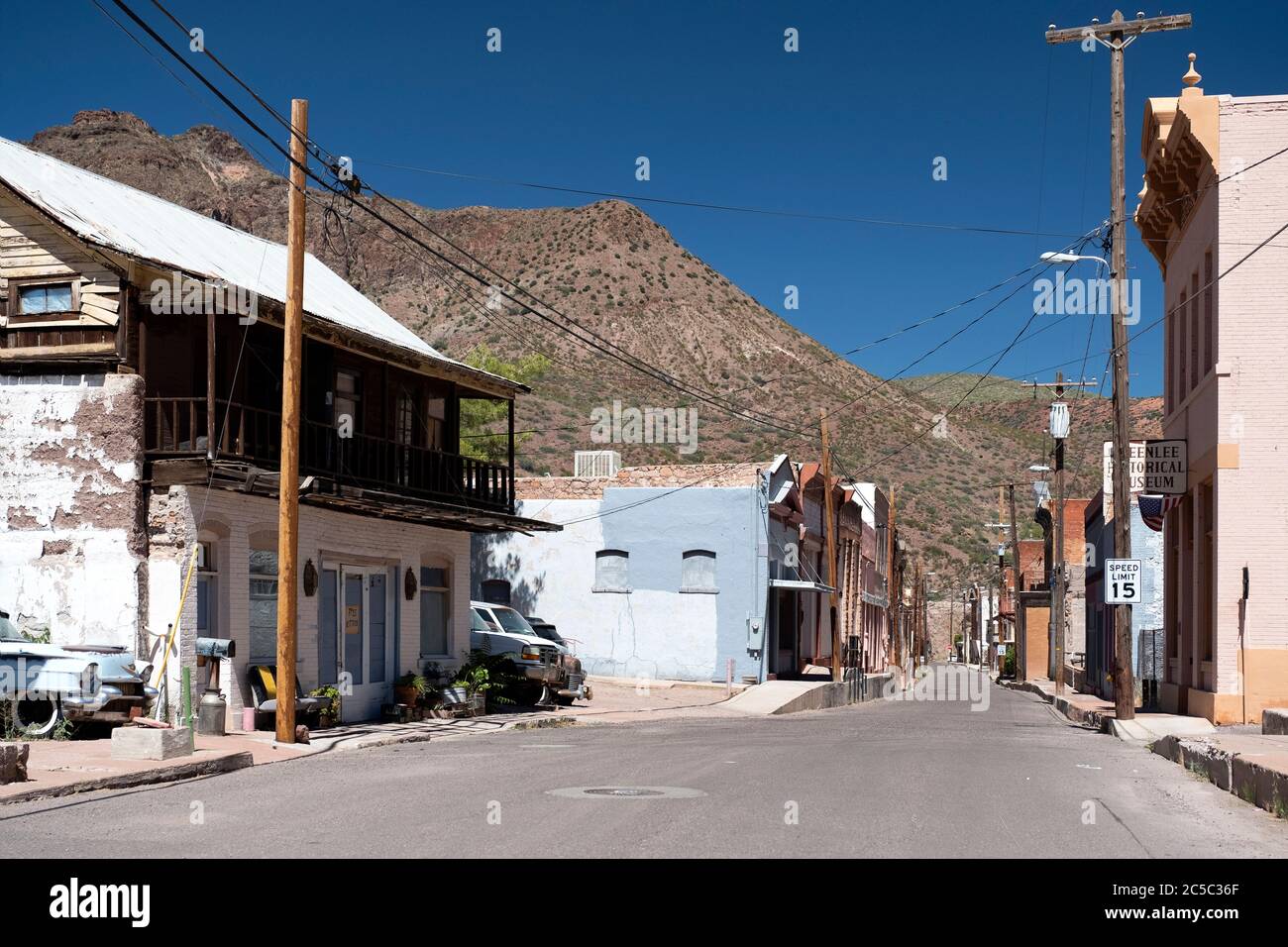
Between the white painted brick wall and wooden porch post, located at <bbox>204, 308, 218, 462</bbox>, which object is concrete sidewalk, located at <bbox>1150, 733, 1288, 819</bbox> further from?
wooden porch post, located at <bbox>204, 308, 218, 462</bbox>

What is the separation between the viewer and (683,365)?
295 ft

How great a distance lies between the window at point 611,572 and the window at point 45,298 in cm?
2253

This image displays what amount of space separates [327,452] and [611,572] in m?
18.1

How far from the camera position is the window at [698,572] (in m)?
40.7

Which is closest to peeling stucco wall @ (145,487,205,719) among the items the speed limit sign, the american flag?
the speed limit sign

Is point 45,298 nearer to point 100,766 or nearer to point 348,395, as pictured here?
point 348,395

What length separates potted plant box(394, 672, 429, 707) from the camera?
25406 mm

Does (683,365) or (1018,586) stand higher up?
(683,365)

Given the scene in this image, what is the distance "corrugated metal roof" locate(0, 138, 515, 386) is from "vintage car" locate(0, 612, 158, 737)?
512 centimetres

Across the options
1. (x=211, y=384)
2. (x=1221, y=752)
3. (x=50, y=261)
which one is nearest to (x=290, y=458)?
(x=211, y=384)

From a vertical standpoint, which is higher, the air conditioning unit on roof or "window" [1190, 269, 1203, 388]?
"window" [1190, 269, 1203, 388]
